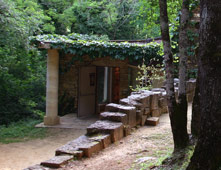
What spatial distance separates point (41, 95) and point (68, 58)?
7.61 ft

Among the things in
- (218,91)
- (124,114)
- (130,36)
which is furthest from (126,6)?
(218,91)

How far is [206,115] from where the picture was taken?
8.14 ft

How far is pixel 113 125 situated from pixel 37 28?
242 inches

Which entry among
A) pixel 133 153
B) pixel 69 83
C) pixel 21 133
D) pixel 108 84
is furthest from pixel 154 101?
pixel 108 84

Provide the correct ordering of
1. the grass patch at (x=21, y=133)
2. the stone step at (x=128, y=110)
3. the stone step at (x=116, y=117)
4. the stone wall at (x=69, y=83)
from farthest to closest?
1. the stone wall at (x=69, y=83)
2. the grass patch at (x=21, y=133)
3. the stone step at (x=128, y=110)
4. the stone step at (x=116, y=117)

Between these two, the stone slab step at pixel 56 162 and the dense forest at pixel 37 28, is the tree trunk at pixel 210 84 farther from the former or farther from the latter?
the stone slab step at pixel 56 162

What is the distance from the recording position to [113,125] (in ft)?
17.4

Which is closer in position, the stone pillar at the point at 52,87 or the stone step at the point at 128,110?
the stone step at the point at 128,110

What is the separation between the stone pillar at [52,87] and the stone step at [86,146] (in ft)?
17.4

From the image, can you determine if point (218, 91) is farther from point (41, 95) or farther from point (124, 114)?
point (41, 95)

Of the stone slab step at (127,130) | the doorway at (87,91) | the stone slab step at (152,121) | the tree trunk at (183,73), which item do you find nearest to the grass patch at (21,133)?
the doorway at (87,91)

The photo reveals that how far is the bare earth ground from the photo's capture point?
4109mm

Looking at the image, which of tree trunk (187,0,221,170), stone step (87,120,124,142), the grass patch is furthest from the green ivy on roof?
tree trunk (187,0,221,170)

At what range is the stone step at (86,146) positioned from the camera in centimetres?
446
